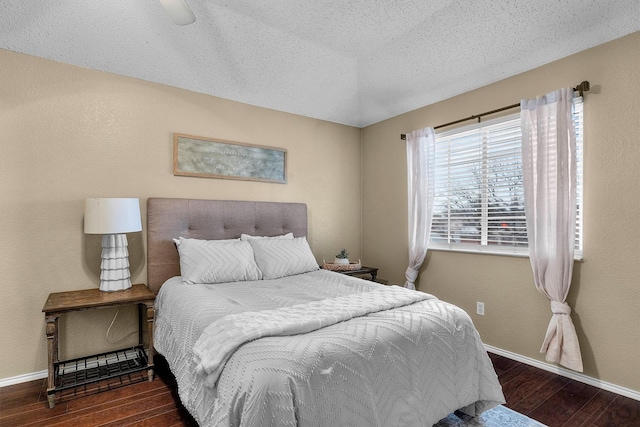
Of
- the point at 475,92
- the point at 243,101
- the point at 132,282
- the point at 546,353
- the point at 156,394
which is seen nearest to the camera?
the point at 156,394

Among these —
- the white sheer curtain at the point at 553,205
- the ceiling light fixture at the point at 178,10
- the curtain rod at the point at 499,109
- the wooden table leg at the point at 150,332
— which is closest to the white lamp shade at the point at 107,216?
the wooden table leg at the point at 150,332

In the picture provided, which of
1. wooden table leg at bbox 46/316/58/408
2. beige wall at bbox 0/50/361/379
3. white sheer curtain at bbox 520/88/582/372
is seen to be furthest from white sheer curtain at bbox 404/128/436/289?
wooden table leg at bbox 46/316/58/408

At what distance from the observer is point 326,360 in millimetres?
1387

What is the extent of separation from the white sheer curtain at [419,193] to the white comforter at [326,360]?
140 centimetres

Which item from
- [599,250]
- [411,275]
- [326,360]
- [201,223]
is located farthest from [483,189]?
[201,223]

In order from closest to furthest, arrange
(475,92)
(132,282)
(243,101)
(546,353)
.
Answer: (546,353), (132,282), (475,92), (243,101)

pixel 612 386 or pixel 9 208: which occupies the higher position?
pixel 9 208

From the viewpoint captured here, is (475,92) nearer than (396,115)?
Yes

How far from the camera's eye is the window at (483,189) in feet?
9.29

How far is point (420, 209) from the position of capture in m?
3.51

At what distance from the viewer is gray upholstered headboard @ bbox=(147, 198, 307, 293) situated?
288 cm

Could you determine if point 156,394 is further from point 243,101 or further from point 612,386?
point 612,386

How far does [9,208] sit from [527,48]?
400 centimetres

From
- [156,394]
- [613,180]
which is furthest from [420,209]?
[156,394]
